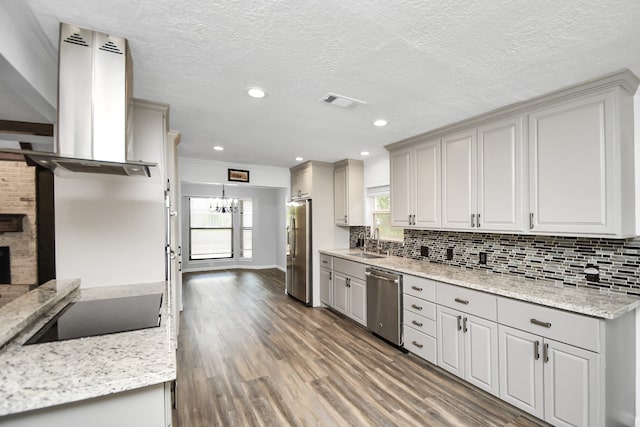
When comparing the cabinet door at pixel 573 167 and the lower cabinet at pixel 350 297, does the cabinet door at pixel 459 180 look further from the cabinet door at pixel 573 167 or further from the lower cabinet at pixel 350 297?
the lower cabinet at pixel 350 297

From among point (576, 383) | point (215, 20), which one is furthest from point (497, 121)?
point (215, 20)

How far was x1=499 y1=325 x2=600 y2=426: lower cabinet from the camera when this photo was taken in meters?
1.71

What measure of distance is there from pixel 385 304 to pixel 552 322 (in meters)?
1.62

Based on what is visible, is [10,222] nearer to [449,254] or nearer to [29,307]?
[29,307]

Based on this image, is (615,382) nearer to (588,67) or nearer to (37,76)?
(588,67)

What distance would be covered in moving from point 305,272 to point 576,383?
3.51m

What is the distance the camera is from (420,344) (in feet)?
9.27

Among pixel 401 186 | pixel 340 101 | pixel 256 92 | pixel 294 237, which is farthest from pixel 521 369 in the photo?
pixel 294 237

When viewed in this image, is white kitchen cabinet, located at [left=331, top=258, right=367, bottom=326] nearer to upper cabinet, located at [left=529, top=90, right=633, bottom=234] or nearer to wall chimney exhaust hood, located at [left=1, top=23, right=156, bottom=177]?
upper cabinet, located at [left=529, top=90, right=633, bottom=234]

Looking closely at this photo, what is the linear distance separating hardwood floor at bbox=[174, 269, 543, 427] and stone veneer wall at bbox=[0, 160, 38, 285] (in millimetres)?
1718

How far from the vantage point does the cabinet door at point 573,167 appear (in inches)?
74.2

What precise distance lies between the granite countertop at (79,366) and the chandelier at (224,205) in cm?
647

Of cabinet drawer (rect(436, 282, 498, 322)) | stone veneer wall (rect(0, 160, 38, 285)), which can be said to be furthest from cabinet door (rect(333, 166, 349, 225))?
stone veneer wall (rect(0, 160, 38, 285))

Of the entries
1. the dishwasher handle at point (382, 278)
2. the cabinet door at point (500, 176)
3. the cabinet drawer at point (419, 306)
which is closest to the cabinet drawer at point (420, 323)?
the cabinet drawer at point (419, 306)
